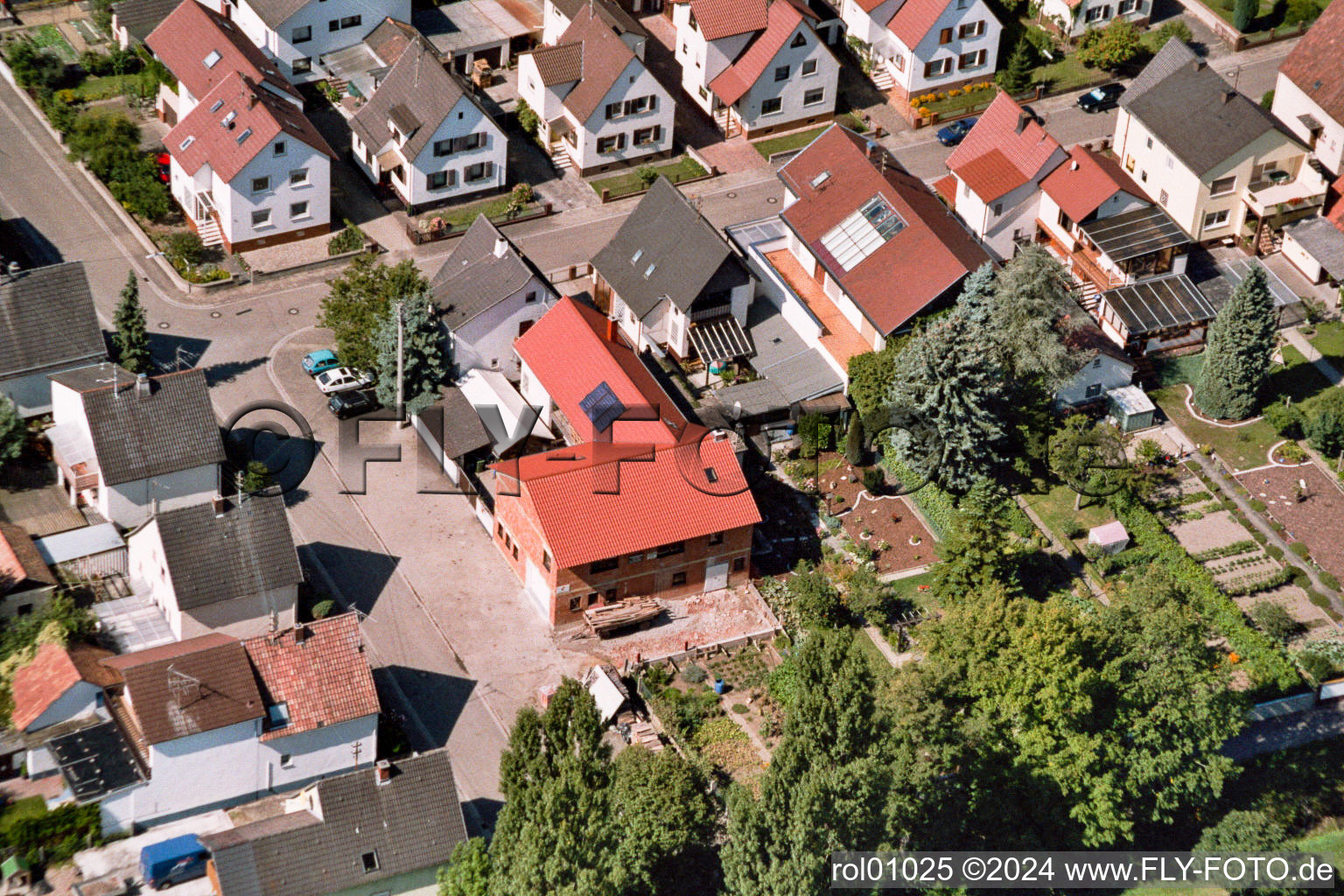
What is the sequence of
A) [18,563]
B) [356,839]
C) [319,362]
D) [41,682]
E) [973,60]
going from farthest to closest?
[973,60], [319,362], [18,563], [41,682], [356,839]

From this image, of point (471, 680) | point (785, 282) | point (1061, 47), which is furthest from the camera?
point (1061, 47)

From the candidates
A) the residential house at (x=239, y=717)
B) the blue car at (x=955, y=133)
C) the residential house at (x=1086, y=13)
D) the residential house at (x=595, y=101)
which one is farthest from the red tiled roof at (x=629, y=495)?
the residential house at (x=1086, y=13)

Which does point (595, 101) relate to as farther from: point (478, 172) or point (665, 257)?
point (665, 257)

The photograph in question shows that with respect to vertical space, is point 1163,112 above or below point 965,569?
above

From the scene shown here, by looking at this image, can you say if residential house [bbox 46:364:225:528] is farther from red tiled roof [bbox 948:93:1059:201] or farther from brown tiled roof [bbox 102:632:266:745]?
red tiled roof [bbox 948:93:1059:201]

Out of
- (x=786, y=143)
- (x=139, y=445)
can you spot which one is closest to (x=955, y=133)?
(x=786, y=143)

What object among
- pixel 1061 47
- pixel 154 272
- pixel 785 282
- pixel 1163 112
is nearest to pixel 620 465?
pixel 785 282

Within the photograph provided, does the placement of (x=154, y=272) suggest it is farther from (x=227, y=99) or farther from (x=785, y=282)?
(x=785, y=282)
